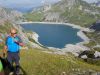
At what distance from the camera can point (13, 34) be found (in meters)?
20.0

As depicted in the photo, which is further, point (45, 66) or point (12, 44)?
point (45, 66)

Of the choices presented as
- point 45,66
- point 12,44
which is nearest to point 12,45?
point 12,44

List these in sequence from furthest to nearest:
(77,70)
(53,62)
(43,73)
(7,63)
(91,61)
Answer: (91,61), (53,62), (77,70), (43,73), (7,63)

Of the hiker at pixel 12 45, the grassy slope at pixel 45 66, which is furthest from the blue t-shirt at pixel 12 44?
the grassy slope at pixel 45 66

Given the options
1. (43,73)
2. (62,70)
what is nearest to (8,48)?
(43,73)

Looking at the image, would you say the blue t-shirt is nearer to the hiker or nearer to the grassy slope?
the hiker

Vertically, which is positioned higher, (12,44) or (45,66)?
(12,44)

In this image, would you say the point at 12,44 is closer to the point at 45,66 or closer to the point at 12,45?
the point at 12,45

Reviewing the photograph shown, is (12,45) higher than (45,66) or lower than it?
higher

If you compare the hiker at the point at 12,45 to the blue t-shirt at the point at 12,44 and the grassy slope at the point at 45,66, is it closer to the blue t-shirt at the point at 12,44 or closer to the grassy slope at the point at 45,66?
the blue t-shirt at the point at 12,44

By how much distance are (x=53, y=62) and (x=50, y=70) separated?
11.4ft

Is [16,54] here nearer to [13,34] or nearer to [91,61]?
[13,34]

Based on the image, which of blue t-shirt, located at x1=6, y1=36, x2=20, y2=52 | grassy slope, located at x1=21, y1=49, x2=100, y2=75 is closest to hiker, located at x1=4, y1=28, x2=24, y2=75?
blue t-shirt, located at x1=6, y1=36, x2=20, y2=52

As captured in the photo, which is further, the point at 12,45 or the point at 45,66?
the point at 45,66
